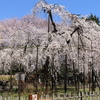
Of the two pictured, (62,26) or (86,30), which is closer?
(86,30)

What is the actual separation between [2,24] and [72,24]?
1175 cm

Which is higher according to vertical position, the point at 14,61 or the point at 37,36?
the point at 37,36

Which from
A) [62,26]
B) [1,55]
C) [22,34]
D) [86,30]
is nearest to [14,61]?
[1,55]

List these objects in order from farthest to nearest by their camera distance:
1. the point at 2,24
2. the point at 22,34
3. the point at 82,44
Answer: the point at 2,24 → the point at 22,34 → the point at 82,44

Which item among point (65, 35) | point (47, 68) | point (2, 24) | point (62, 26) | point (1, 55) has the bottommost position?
point (47, 68)

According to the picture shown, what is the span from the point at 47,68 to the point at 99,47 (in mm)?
3607

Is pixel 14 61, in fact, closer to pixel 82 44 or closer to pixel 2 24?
pixel 82 44

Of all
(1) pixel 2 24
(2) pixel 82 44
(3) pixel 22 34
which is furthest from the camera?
(1) pixel 2 24

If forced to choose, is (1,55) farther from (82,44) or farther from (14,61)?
(82,44)

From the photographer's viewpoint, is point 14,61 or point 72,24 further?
point 14,61

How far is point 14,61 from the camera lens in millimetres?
13617

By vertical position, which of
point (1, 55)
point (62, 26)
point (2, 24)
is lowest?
point (1, 55)

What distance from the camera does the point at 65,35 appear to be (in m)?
12.1

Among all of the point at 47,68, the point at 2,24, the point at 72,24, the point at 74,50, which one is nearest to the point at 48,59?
the point at 47,68
